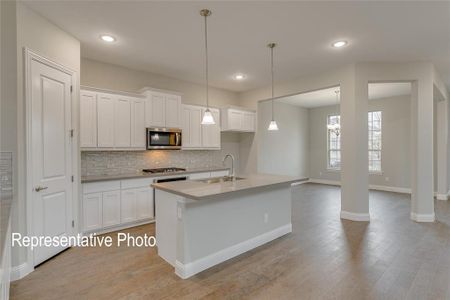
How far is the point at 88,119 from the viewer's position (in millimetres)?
3859

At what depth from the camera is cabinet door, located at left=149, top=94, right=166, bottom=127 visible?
4.58 m

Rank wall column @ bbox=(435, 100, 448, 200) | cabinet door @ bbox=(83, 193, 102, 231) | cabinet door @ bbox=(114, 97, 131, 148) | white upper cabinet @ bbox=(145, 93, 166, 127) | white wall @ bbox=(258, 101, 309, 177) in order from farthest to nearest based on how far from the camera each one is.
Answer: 1. white wall @ bbox=(258, 101, 309, 177)
2. wall column @ bbox=(435, 100, 448, 200)
3. white upper cabinet @ bbox=(145, 93, 166, 127)
4. cabinet door @ bbox=(114, 97, 131, 148)
5. cabinet door @ bbox=(83, 193, 102, 231)

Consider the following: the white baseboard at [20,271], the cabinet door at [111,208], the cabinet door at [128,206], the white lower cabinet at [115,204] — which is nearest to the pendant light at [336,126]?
the white lower cabinet at [115,204]

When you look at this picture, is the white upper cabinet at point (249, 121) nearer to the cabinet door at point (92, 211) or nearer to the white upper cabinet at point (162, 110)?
the white upper cabinet at point (162, 110)

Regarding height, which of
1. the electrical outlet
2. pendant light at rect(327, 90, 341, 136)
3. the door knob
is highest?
pendant light at rect(327, 90, 341, 136)

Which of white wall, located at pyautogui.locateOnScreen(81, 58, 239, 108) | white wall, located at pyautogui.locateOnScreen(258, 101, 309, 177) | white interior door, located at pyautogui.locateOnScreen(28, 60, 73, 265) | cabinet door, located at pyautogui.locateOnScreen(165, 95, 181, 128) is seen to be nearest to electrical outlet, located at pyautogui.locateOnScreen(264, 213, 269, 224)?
cabinet door, located at pyautogui.locateOnScreen(165, 95, 181, 128)

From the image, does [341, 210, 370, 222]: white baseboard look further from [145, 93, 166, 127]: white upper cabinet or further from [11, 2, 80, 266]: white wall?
[11, 2, 80, 266]: white wall

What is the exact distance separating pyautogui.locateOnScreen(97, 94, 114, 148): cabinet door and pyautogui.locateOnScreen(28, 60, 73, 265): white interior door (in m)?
0.68

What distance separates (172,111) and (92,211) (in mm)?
2312

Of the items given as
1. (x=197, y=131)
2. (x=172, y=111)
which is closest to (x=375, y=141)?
(x=197, y=131)

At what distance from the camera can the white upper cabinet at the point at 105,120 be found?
156 inches

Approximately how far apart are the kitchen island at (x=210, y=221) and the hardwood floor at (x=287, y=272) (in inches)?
5.2

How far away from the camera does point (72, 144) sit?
10.9 ft

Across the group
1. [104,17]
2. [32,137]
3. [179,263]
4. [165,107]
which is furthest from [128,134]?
[179,263]
